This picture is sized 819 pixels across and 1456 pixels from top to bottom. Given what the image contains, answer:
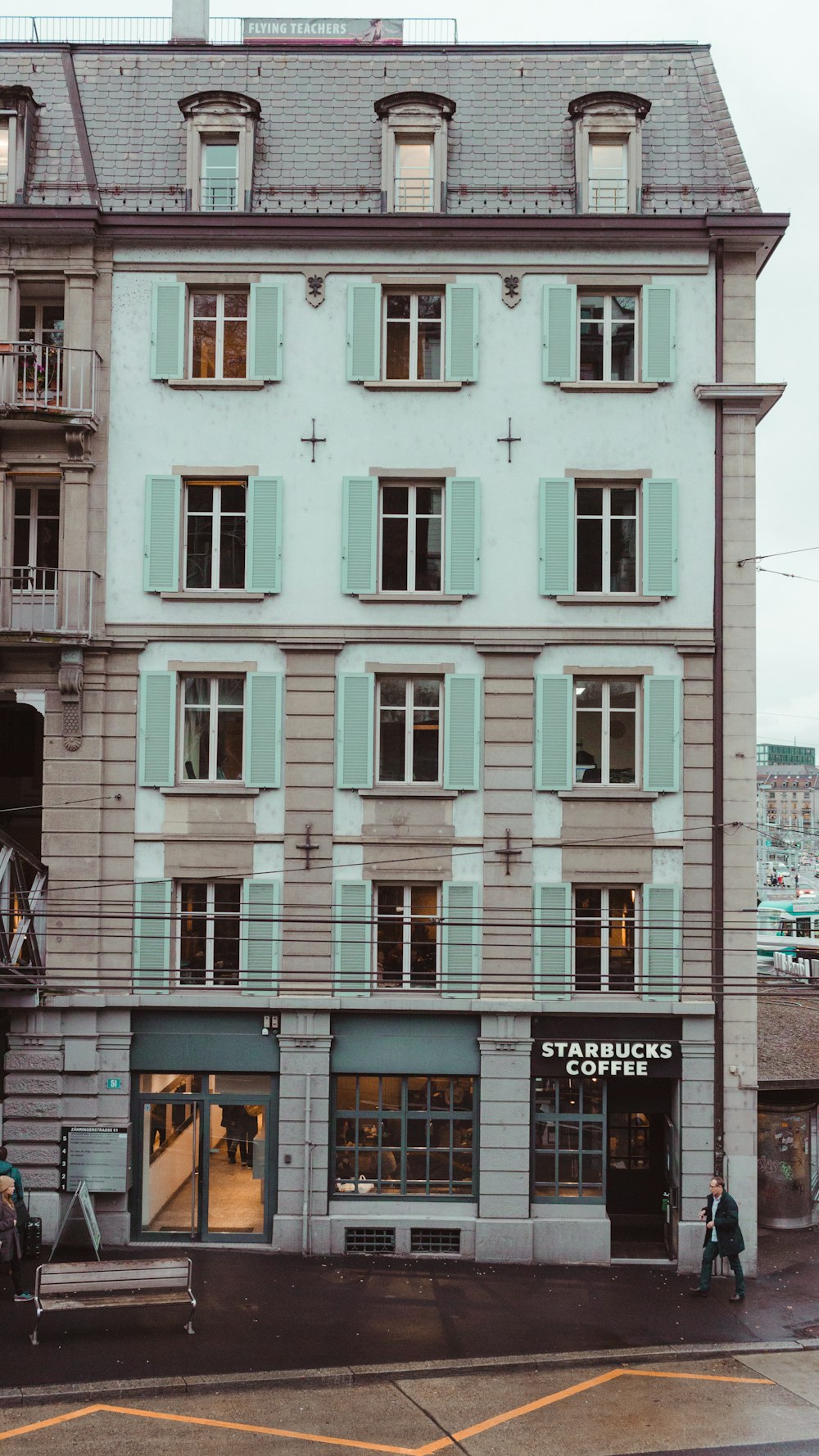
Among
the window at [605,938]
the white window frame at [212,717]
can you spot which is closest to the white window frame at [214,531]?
the white window frame at [212,717]

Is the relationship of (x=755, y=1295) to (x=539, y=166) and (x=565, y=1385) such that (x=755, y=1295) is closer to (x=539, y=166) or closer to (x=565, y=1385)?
(x=565, y=1385)

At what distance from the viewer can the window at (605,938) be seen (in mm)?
23188

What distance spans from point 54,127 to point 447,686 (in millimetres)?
13295

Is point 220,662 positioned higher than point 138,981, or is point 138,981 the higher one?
point 220,662

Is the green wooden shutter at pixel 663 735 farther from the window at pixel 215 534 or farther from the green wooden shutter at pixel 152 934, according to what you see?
the green wooden shutter at pixel 152 934

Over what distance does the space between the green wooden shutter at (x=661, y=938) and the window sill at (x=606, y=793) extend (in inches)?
65.1

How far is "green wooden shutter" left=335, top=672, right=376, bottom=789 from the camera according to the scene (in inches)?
915

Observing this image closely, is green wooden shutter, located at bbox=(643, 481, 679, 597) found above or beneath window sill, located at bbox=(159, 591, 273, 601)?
above

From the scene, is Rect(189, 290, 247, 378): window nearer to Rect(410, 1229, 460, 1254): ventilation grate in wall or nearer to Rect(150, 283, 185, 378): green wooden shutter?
Result: Rect(150, 283, 185, 378): green wooden shutter

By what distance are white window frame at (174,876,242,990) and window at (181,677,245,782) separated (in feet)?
6.44

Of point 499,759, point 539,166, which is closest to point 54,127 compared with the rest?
point 539,166

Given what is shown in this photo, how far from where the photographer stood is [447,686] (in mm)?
23391

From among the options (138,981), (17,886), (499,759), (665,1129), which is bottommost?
(665,1129)

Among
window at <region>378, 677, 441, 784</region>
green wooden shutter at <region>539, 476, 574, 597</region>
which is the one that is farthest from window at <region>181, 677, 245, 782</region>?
green wooden shutter at <region>539, 476, 574, 597</region>
